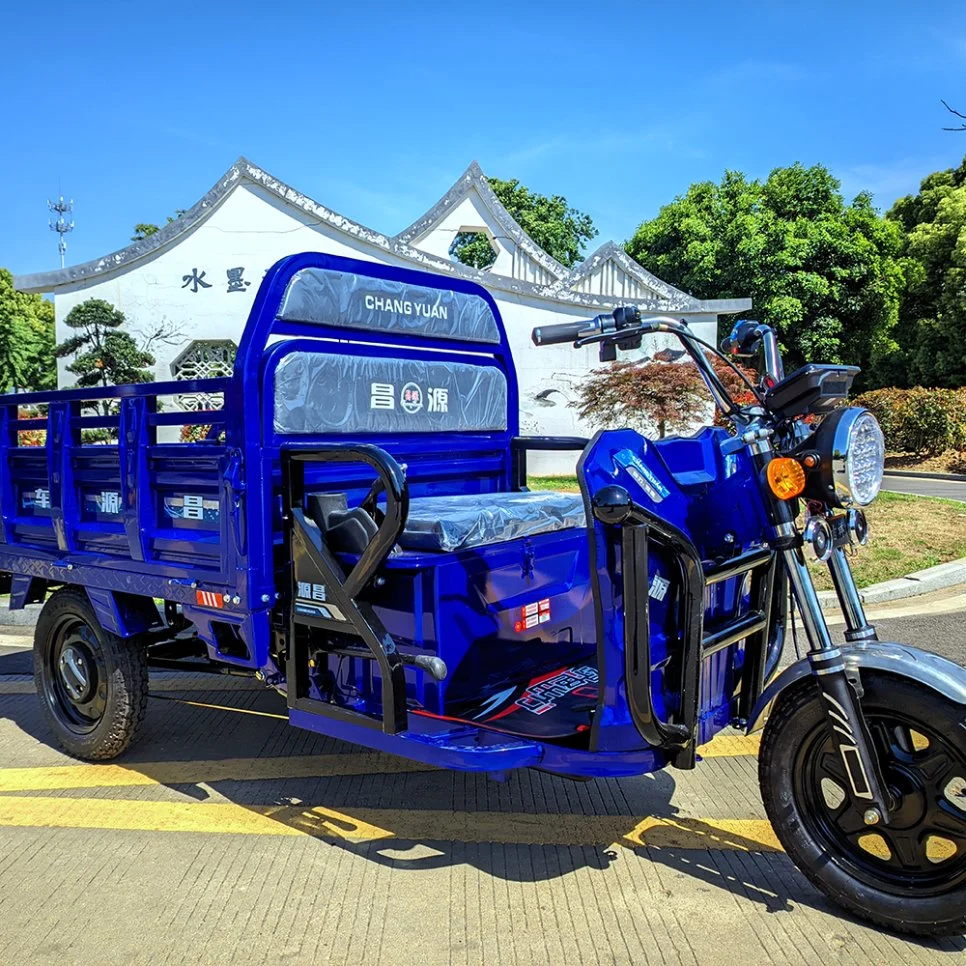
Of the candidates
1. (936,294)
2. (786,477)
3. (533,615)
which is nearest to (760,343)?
(786,477)

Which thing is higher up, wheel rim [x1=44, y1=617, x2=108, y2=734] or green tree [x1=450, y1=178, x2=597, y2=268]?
green tree [x1=450, y1=178, x2=597, y2=268]

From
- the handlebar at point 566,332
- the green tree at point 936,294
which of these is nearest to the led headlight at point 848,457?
the handlebar at point 566,332

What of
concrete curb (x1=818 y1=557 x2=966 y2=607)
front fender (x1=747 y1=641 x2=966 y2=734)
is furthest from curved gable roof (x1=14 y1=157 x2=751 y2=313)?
front fender (x1=747 y1=641 x2=966 y2=734)

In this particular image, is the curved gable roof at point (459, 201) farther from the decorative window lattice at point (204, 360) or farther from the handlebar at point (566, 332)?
the handlebar at point (566, 332)

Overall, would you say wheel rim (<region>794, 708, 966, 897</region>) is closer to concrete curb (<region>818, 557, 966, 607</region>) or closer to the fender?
the fender

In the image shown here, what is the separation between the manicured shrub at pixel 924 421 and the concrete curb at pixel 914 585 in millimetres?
13890

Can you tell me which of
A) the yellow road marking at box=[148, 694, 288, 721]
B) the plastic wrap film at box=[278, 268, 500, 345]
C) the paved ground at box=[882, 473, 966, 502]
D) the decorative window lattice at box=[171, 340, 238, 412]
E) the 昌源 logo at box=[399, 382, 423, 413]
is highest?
the decorative window lattice at box=[171, 340, 238, 412]

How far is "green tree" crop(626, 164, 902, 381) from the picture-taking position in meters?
27.2

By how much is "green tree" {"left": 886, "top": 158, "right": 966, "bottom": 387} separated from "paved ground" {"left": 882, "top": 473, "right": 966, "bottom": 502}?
1135cm

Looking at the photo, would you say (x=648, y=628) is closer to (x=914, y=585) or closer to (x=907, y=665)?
(x=907, y=665)

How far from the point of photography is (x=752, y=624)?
121 inches

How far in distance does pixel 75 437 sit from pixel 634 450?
2.82 m

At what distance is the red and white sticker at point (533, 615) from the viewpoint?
364 cm

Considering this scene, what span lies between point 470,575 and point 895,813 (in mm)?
1562
